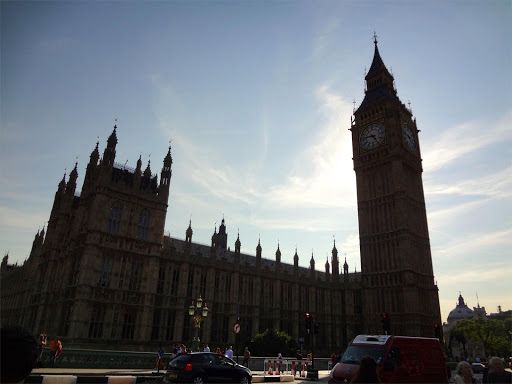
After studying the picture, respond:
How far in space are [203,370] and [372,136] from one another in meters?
56.3

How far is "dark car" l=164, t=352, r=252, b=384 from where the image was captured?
1402cm

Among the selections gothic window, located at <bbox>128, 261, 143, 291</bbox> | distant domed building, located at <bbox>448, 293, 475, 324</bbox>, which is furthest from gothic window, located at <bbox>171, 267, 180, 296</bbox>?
distant domed building, located at <bbox>448, 293, 475, 324</bbox>

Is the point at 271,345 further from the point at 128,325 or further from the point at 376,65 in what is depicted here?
the point at 376,65

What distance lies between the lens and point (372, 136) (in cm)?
6309

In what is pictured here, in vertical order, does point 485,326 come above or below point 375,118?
below

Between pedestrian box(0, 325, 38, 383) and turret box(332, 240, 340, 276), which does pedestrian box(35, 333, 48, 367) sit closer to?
pedestrian box(0, 325, 38, 383)

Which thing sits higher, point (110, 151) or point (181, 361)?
point (110, 151)

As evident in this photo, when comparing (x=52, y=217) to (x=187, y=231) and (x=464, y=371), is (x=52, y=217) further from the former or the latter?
(x=464, y=371)

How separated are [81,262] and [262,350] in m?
21.7

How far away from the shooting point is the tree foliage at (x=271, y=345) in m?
38.8

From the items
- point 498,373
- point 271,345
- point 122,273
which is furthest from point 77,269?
point 498,373

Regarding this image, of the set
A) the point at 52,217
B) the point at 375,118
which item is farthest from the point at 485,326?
the point at 52,217

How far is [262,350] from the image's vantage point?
38969 millimetres

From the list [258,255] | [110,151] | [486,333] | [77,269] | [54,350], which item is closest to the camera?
[54,350]
